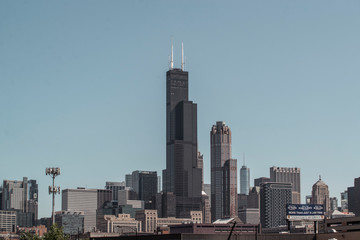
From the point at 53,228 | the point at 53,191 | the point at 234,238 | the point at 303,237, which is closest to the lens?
the point at 53,228

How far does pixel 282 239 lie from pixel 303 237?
5.15m

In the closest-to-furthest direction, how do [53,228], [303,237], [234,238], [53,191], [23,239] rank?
[53,228] → [23,239] → [234,238] → [303,237] → [53,191]

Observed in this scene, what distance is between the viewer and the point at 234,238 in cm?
11338

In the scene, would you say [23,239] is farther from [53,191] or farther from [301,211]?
[301,211]

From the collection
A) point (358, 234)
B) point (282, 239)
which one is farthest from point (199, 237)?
point (358, 234)

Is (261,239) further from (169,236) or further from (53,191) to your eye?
(53,191)

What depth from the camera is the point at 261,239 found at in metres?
115

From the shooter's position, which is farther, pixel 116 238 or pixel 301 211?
pixel 301 211

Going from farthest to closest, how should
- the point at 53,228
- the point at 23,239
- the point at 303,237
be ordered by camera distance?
the point at 303,237, the point at 23,239, the point at 53,228

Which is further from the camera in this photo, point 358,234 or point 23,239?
point 358,234

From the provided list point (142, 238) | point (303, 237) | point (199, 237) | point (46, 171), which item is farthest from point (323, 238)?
point (46, 171)

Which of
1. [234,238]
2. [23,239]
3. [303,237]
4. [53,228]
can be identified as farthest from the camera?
[303,237]

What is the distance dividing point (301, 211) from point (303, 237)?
3061cm

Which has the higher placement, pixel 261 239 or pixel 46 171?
pixel 46 171
